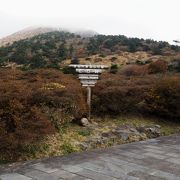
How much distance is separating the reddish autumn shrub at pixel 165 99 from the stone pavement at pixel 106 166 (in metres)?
3.31

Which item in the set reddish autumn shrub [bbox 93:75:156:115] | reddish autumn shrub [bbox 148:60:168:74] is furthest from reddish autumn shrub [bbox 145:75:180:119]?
reddish autumn shrub [bbox 148:60:168:74]

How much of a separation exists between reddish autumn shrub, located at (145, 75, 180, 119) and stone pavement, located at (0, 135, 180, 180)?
3313 millimetres

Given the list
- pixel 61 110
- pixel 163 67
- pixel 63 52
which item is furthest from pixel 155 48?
pixel 61 110

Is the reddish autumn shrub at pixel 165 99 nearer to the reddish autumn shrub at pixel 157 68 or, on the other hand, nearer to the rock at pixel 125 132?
the rock at pixel 125 132

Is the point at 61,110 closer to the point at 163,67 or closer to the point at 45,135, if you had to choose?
the point at 45,135

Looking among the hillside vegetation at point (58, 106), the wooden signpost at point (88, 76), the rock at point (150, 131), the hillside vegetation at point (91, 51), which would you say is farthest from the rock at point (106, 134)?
the hillside vegetation at point (91, 51)

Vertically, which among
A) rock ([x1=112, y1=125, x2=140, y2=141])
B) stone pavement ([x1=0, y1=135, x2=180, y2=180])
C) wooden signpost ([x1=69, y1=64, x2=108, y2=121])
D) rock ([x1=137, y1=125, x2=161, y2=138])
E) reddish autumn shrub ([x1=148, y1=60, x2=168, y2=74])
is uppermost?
wooden signpost ([x1=69, y1=64, x2=108, y2=121])

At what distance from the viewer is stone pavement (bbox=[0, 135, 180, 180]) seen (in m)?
6.07

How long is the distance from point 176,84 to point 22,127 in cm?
618

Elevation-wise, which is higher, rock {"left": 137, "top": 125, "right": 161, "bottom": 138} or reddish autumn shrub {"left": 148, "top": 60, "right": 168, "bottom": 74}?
reddish autumn shrub {"left": 148, "top": 60, "right": 168, "bottom": 74}

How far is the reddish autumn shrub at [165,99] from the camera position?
11.5 m

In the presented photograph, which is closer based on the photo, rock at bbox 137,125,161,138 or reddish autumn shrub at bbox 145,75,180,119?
rock at bbox 137,125,161,138

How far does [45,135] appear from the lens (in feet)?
25.3

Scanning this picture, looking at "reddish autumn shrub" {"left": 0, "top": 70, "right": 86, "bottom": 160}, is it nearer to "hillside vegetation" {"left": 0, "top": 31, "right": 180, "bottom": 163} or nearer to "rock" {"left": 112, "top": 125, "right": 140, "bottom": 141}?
"hillside vegetation" {"left": 0, "top": 31, "right": 180, "bottom": 163}
